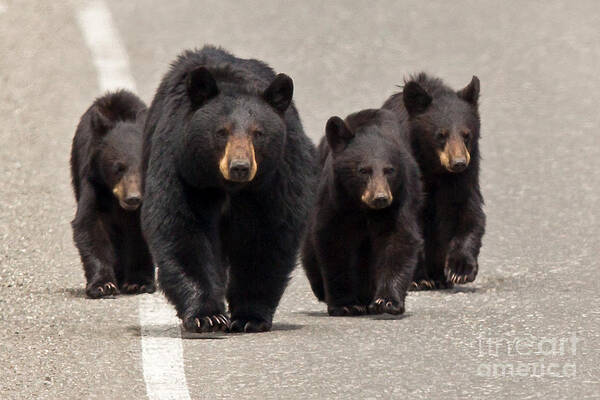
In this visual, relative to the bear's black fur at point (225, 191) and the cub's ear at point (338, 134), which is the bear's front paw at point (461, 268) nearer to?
the cub's ear at point (338, 134)

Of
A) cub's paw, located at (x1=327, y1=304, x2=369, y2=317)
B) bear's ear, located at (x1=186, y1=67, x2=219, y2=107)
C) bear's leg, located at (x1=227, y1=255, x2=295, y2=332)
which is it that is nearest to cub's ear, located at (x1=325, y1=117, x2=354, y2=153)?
cub's paw, located at (x1=327, y1=304, x2=369, y2=317)

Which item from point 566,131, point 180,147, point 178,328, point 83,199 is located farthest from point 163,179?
point 566,131

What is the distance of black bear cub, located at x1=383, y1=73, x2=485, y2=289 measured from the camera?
33.7ft

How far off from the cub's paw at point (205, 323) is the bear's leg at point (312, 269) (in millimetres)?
1552

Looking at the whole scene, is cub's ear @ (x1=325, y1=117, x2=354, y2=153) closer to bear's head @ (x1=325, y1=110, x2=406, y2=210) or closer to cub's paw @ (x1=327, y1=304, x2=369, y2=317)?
bear's head @ (x1=325, y1=110, x2=406, y2=210)

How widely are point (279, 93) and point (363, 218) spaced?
4.10ft

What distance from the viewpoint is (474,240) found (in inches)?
405

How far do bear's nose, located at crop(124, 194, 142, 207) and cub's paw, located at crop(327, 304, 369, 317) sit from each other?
154 centimetres

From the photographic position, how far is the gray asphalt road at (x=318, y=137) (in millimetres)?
7430

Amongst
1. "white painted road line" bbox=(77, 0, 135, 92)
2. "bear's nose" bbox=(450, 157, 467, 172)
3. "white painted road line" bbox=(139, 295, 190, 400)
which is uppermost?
"white painted road line" bbox=(77, 0, 135, 92)

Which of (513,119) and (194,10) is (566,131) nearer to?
(513,119)

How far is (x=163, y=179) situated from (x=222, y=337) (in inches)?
35.5

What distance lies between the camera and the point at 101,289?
10.0 meters

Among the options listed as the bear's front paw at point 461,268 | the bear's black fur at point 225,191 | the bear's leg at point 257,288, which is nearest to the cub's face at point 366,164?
the bear's black fur at point 225,191
